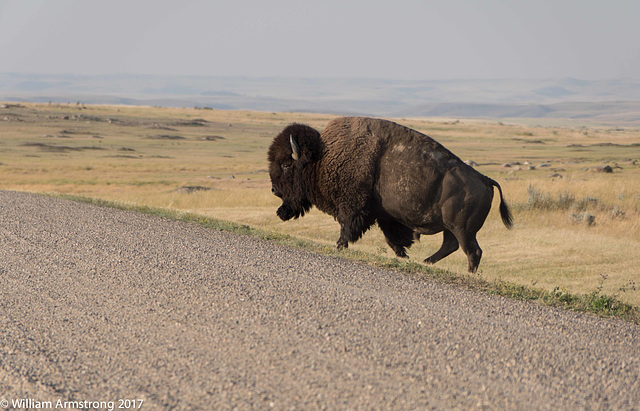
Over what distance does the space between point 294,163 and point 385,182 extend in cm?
140

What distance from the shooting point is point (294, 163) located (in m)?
9.83

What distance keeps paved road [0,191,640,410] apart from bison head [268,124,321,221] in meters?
2.03

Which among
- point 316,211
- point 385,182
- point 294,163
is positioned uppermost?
point 294,163

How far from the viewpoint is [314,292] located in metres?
6.44

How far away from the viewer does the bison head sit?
379 inches

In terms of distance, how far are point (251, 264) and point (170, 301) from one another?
6.00 feet

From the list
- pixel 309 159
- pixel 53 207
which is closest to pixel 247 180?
pixel 53 207

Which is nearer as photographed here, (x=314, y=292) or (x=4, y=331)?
(x=4, y=331)

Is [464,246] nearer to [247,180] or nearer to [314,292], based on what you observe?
[314,292]

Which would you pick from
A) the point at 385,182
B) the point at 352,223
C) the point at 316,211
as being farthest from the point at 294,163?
the point at 316,211

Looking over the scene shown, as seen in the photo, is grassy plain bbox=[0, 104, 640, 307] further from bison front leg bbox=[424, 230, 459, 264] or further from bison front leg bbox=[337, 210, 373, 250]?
bison front leg bbox=[337, 210, 373, 250]

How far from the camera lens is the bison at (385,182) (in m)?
8.90

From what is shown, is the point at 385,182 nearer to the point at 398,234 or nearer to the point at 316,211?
the point at 398,234

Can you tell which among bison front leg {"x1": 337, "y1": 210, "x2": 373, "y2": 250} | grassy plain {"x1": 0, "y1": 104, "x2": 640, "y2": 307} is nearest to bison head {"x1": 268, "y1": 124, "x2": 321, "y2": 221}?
bison front leg {"x1": 337, "y1": 210, "x2": 373, "y2": 250}
